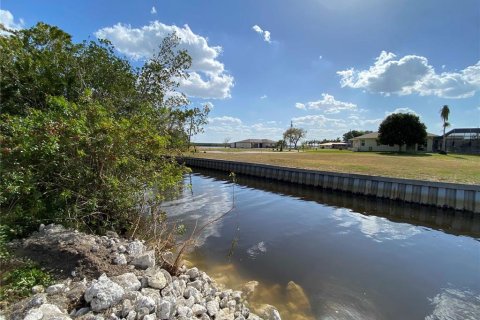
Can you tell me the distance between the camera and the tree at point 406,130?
44844 millimetres

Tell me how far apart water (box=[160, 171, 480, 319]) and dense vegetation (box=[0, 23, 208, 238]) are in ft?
9.45

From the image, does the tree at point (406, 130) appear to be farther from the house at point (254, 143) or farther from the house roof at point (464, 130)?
the house at point (254, 143)

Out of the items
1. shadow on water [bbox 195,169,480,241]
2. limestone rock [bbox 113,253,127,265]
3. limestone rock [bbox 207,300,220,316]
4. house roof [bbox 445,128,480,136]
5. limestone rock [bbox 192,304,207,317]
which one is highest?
house roof [bbox 445,128,480,136]

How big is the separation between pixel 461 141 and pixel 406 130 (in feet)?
64.1

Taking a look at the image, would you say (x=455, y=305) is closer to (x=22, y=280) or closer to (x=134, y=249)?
(x=134, y=249)

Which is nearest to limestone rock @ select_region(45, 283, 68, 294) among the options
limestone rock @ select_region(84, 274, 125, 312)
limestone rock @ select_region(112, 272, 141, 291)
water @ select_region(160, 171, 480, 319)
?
limestone rock @ select_region(84, 274, 125, 312)

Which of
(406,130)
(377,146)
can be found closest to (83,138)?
(406,130)

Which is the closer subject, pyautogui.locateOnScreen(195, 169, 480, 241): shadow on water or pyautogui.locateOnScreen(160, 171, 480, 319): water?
pyautogui.locateOnScreen(160, 171, 480, 319): water

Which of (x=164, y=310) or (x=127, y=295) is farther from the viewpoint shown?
(x=127, y=295)

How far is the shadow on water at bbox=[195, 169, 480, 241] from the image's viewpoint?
39.6 ft

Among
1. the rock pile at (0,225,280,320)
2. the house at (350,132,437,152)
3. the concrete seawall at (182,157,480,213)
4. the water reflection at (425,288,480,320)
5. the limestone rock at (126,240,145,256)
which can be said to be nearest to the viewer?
the rock pile at (0,225,280,320)

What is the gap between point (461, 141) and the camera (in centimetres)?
5497

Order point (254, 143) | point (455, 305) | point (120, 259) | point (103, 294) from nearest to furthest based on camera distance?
point (103, 294) < point (120, 259) < point (455, 305) < point (254, 143)

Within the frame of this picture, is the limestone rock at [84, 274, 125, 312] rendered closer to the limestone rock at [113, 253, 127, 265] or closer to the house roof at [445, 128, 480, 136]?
the limestone rock at [113, 253, 127, 265]
